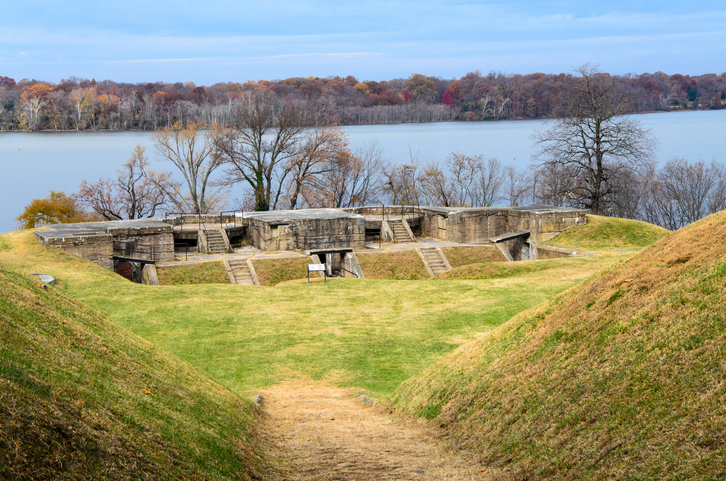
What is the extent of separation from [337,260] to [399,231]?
5958 millimetres

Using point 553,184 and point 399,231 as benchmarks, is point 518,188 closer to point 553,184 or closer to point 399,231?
point 553,184

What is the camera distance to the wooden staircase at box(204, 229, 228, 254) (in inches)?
1120

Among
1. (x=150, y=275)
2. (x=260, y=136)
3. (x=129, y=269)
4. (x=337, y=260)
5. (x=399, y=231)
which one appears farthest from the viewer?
(x=260, y=136)

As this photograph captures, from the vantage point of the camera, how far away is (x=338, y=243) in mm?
28766

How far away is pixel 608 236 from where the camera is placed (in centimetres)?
2961

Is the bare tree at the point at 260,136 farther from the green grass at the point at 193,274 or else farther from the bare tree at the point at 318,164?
the green grass at the point at 193,274

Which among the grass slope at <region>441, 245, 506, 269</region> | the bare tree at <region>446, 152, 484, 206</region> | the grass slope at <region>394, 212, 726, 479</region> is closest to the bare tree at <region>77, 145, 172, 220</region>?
the bare tree at <region>446, 152, 484, 206</region>

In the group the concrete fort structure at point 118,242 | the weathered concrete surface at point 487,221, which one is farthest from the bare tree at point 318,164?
the concrete fort structure at point 118,242

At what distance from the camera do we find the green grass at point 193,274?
24172 mm

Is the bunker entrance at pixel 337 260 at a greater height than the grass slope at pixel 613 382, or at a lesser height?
lesser

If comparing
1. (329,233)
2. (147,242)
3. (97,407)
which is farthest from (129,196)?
(97,407)

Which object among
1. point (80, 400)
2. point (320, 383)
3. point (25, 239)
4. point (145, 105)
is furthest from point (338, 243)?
point (145, 105)

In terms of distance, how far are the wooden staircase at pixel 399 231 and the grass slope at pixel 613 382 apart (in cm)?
2193

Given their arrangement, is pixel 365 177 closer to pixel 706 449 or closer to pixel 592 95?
pixel 592 95
